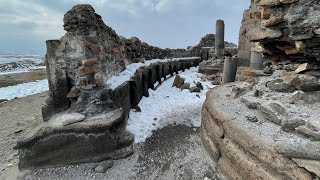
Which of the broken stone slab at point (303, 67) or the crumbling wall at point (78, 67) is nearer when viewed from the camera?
the broken stone slab at point (303, 67)

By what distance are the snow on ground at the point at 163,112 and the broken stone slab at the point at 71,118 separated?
0.92 meters

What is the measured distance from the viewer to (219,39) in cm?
1370

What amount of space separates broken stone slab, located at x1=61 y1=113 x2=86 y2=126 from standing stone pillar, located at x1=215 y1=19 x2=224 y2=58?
11.6 meters

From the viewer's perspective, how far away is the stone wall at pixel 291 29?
2305mm

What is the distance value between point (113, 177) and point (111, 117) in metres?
0.87

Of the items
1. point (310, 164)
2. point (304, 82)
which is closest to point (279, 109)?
point (304, 82)

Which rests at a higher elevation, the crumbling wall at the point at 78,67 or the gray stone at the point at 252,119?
the crumbling wall at the point at 78,67

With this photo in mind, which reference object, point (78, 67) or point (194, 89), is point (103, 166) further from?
point (194, 89)

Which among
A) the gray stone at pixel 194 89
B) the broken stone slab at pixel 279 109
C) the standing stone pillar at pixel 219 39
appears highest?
the standing stone pillar at pixel 219 39

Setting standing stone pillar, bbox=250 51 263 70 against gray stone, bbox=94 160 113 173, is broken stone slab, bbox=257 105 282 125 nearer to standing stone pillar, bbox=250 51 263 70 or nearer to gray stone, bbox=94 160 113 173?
gray stone, bbox=94 160 113 173

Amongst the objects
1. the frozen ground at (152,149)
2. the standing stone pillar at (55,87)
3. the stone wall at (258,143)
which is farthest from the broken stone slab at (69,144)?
the stone wall at (258,143)

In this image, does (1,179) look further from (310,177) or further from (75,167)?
(310,177)

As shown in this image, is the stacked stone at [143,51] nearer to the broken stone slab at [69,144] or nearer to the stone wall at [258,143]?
the broken stone slab at [69,144]

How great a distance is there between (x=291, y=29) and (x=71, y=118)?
122 inches
